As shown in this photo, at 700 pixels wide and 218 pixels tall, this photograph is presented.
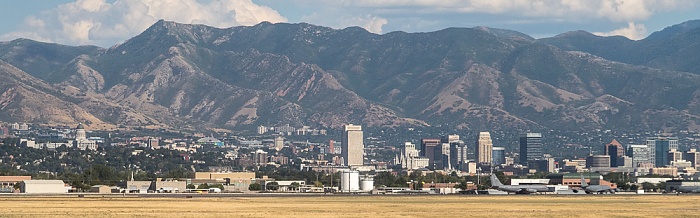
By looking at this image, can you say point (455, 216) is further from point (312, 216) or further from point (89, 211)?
point (89, 211)

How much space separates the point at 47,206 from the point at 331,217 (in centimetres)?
3786

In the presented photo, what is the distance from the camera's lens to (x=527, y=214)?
134875 mm

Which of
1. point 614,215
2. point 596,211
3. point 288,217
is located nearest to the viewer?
point 288,217

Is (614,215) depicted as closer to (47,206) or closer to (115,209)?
(115,209)

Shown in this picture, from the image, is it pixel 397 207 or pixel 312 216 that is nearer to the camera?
pixel 312 216

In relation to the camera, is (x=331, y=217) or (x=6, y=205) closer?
(x=331, y=217)

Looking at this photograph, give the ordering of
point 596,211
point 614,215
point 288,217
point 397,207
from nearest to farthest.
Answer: point 288,217 → point 614,215 → point 596,211 → point 397,207

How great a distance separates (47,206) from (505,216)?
49221mm

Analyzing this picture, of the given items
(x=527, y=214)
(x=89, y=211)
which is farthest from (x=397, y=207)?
(x=89, y=211)

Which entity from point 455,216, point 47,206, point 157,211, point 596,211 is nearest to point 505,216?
point 455,216

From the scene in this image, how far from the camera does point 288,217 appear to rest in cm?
12512

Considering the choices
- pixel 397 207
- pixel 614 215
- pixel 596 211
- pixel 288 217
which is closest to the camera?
pixel 288 217

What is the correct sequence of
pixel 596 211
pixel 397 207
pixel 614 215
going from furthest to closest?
1. pixel 397 207
2. pixel 596 211
3. pixel 614 215

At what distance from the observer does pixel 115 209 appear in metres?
142
